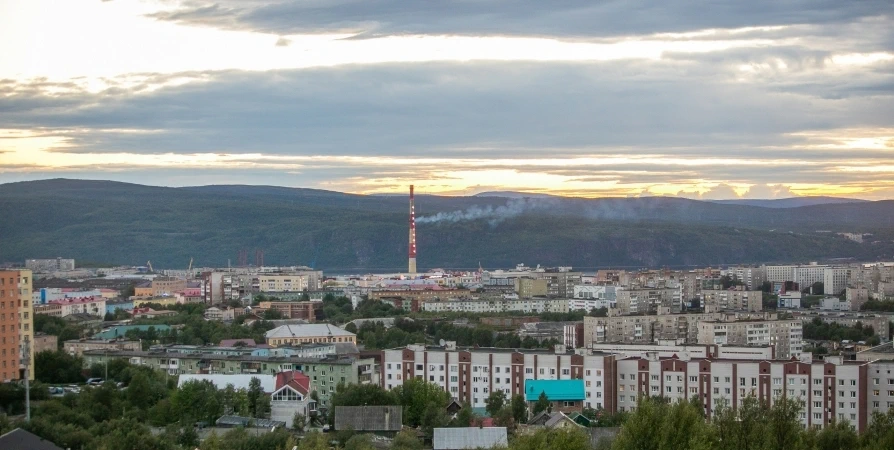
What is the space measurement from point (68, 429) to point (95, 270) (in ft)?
235

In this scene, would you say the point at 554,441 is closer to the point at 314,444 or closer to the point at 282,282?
the point at 314,444

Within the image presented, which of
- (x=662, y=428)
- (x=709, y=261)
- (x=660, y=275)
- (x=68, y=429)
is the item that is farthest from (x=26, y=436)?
(x=709, y=261)

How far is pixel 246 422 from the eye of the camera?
22719 mm

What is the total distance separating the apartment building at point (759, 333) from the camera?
3709 centimetres

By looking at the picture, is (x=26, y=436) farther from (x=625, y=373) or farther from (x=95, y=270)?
(x=95, y=270)

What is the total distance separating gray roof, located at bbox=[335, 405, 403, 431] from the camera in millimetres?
22469

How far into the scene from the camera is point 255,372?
2848cm

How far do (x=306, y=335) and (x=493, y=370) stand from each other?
11.1m

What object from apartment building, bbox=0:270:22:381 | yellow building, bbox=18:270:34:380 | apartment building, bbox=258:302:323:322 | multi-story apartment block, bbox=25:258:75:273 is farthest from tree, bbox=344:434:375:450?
multi-story apartment block, bbox=25:258:75:273

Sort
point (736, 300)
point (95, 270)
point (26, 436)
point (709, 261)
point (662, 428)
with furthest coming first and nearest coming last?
point (709, 261), point (95, 270), point (736, 300), point (26, 436), point (662, 428)

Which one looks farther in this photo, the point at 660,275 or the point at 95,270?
the point at 95,270

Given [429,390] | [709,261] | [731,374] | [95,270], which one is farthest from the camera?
[709,261]

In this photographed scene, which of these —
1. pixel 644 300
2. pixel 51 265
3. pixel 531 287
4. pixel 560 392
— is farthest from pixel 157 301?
pixel 560 392

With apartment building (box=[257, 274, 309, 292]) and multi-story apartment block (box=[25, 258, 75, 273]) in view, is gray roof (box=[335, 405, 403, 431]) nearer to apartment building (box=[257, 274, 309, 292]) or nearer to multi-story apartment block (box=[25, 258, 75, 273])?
apartment building (box=[257, 274, 309, 292])
